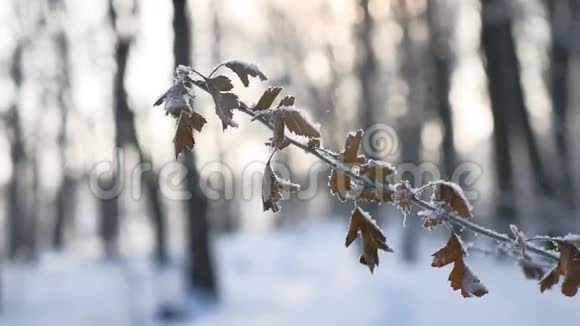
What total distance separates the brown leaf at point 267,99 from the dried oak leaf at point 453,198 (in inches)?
12.8

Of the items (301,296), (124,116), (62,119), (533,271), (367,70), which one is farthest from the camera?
(62,119)

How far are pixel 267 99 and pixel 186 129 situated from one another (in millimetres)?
157

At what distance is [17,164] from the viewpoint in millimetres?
22938

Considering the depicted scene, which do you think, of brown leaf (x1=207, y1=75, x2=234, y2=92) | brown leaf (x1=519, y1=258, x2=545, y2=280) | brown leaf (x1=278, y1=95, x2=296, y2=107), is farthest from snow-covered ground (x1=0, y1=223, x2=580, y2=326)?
brown leaf (x1=207, y1=75, x2=234, y2=92)

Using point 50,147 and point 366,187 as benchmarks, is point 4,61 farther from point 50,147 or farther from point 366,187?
point 366,187

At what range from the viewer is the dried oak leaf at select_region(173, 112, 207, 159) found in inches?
41.3

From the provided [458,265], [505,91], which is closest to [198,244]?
[505,91]

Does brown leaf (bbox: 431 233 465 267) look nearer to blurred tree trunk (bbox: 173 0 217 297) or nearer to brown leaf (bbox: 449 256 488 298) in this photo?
brown leaf (bbox: 449 256 488 298)

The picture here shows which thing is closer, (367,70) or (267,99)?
(267,99)

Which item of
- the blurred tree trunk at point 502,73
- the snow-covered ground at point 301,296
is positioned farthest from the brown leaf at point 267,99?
the blurred tree trunk at point 502,73

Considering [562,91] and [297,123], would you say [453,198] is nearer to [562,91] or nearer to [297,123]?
[297,123]

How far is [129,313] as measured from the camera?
10867 mm

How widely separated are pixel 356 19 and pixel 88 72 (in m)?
7.73

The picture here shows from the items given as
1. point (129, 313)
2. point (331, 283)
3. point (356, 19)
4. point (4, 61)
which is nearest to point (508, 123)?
point (331, 283)
